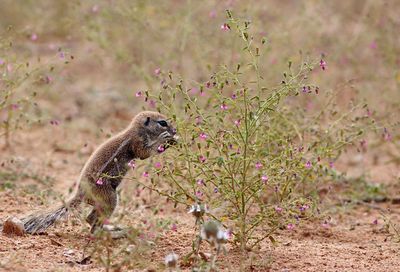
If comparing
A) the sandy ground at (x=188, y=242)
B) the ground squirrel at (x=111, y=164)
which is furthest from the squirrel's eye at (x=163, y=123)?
the sandy ground at (x=188, y=242)

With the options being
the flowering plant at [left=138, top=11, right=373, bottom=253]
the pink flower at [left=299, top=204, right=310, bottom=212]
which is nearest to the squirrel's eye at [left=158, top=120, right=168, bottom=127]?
the flowering plant at [left=138, top=11, right=373, bottom=253]

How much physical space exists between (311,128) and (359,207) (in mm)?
1246

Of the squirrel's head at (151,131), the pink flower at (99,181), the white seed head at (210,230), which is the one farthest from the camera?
the squirrel's head at (151,131)

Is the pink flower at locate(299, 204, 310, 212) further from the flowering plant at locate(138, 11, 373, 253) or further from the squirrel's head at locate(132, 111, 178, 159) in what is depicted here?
the squirrel's head at locate(132, 111, 178, 159)

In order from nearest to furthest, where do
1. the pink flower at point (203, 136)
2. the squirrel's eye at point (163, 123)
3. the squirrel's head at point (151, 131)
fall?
the pink flower at point (203, 136) → the squirrel's head at point (151, 131) → the squirrel's eye at point (163, 123)

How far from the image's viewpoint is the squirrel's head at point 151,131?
22.2 ft

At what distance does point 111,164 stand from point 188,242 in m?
0.91

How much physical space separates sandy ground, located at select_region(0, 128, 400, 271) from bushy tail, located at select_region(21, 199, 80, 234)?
70mm

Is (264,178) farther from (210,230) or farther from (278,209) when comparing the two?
(210,230)

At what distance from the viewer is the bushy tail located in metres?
6.16

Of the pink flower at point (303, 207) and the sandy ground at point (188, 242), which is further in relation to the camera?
the pink flower at point (303, 207)

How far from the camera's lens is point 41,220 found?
20.2 ft

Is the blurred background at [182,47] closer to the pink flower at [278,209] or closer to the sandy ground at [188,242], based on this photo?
the sandy ground at [188,242]

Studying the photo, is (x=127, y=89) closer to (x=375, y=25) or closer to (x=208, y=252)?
(x=375, y=25)
